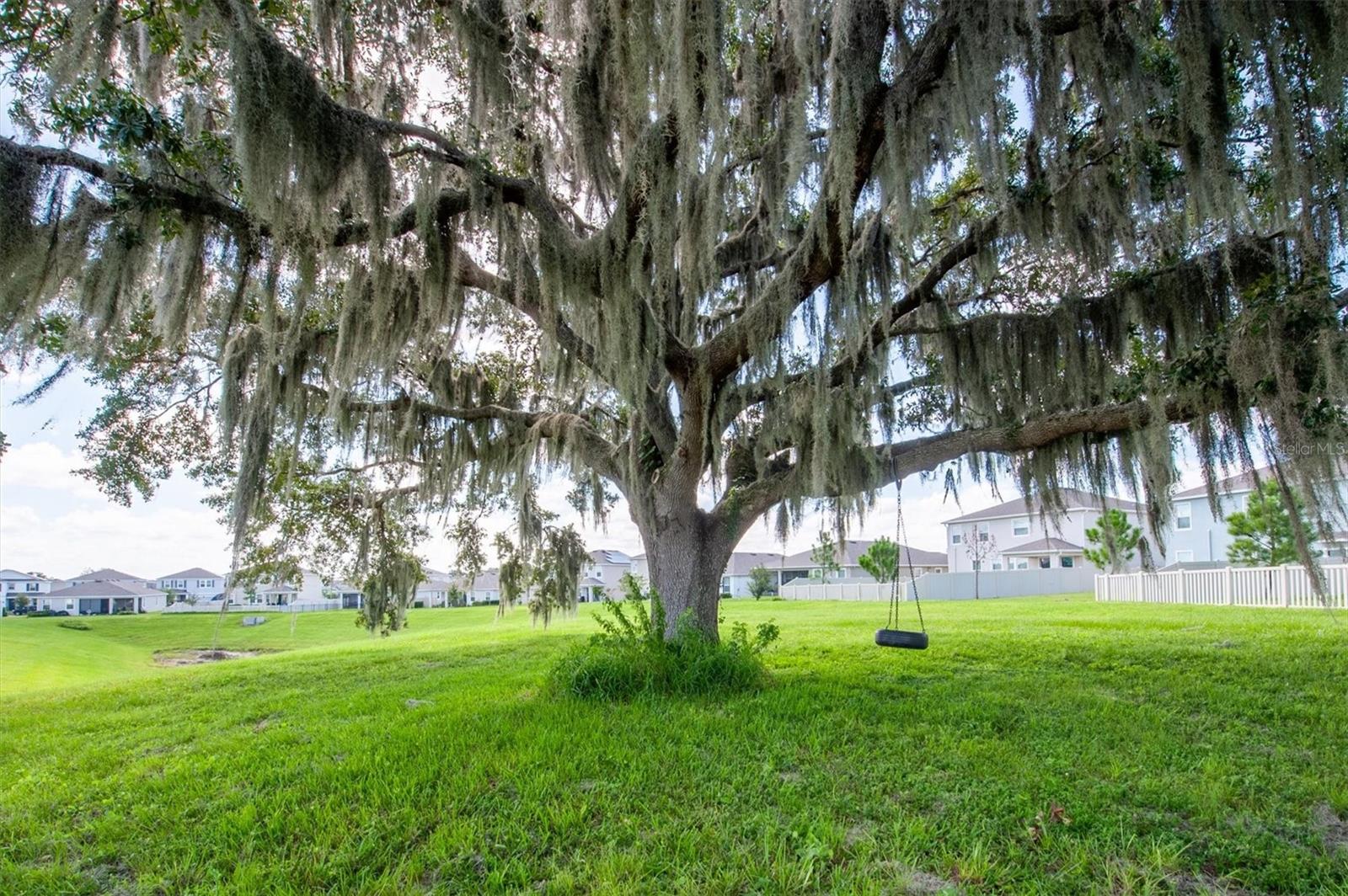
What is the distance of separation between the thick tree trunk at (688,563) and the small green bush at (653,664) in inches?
27.5

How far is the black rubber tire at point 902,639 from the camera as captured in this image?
480 centimetres

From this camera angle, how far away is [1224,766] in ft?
9.67

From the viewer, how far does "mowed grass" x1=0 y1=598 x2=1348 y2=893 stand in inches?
86.4

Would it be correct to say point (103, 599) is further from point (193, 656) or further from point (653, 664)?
point (653, 664)

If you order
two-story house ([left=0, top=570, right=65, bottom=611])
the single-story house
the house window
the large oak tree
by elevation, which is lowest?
the single-story house

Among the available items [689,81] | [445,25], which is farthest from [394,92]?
[689,81]

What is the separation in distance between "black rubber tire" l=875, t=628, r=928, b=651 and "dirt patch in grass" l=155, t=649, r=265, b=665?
47.7ft

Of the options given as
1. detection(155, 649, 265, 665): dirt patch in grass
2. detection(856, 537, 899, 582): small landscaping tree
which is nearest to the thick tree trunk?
detection(155, 649, 265, 665): dirt patch in grass

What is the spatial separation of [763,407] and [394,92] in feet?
11.9

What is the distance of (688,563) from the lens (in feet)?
18.1

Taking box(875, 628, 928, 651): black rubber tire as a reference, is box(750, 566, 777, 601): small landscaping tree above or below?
below

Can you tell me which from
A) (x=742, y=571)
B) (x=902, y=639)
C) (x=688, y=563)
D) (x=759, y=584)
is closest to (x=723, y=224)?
(x=688, y=563)

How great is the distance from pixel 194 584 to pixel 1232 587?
5562 cm

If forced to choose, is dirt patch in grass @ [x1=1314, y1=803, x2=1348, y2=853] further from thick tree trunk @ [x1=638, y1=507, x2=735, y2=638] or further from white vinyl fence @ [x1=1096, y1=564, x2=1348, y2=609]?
white vinyl fence @ [x1=1096, y1=564, x2=1348, y2=609]
